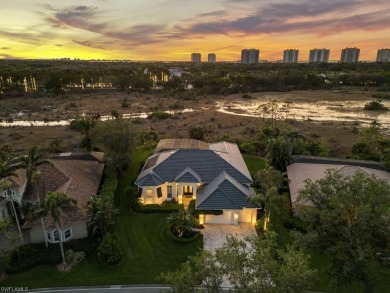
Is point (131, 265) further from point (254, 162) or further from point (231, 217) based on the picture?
point (254, 162)

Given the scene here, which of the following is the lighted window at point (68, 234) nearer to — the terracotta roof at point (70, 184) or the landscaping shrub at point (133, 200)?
the terracotta roof at point (70, 184)

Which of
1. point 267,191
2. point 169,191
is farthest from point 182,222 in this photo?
point 267,191

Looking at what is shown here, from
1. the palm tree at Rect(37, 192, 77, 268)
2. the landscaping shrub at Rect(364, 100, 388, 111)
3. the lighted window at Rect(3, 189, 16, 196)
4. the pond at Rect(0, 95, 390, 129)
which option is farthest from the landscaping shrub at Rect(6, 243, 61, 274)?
the landscaping shrub at Rect(364, 100, 388, 111)

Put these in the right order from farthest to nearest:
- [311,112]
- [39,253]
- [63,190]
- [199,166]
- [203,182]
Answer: [311,112] < [199,166] < [203,182] < [63,190] < [39,253]

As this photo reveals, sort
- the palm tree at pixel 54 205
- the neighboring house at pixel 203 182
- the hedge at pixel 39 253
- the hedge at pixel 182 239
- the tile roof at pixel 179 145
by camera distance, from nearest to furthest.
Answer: the palm tree at pixel 54 205
the hedge at pixel 39 253
the hedge at pixel 182 239
the neighboring house at pixel 203 182
the tile roof at pixel 179 145

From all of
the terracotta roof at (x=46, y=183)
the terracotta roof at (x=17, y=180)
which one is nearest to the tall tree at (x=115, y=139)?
the terracotta roof at (x=46, y=183)

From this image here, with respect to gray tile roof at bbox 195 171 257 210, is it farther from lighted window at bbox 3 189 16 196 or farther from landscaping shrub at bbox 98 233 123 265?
lighted window at bbox 3 189 16 196

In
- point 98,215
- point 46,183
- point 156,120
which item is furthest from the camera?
point 156,120
